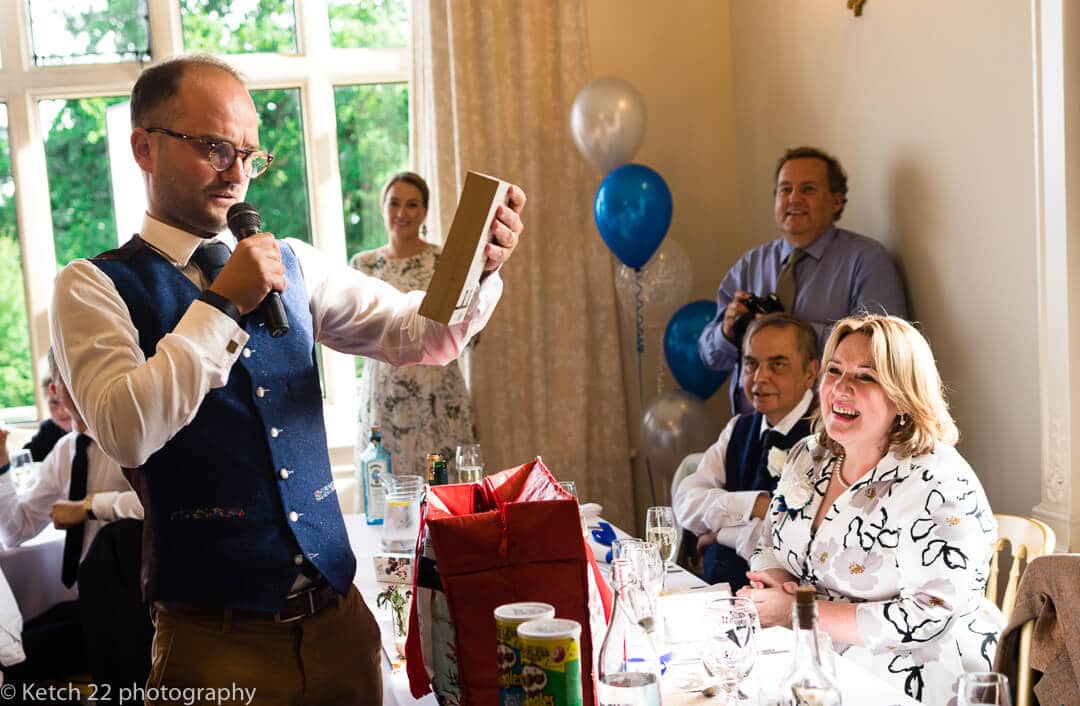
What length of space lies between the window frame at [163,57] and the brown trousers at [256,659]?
375cm

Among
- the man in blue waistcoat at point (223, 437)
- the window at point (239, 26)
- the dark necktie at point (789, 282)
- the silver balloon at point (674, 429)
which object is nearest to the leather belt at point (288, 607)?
the man in blue waistcoat at point (223, 437)

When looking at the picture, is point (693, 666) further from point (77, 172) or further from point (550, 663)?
point (77, 172)

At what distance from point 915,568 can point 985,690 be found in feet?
3.08

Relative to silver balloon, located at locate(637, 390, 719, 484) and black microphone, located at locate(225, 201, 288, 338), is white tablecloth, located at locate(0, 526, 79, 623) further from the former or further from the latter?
silver balloon, located at locate(637, 390, 719, 484)

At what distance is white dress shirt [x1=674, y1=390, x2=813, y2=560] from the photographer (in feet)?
9.91

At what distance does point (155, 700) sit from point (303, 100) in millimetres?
4215

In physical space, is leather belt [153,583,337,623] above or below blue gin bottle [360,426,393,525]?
above

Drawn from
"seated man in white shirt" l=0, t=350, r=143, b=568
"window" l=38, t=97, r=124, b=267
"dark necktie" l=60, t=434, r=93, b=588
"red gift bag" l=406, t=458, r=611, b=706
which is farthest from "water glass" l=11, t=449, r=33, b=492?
"red gift bag" l=406, t=458, r=611, b=706

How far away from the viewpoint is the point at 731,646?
151 cm

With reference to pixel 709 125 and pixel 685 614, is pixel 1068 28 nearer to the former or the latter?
pixel 685 614

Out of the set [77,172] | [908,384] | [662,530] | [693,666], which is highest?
[77,172]

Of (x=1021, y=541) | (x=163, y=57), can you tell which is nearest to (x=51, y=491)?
(x=163, y=57)

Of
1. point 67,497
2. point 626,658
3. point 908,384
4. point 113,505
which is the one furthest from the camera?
point 67,497

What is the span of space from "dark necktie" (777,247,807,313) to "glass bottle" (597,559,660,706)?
8.72ft
